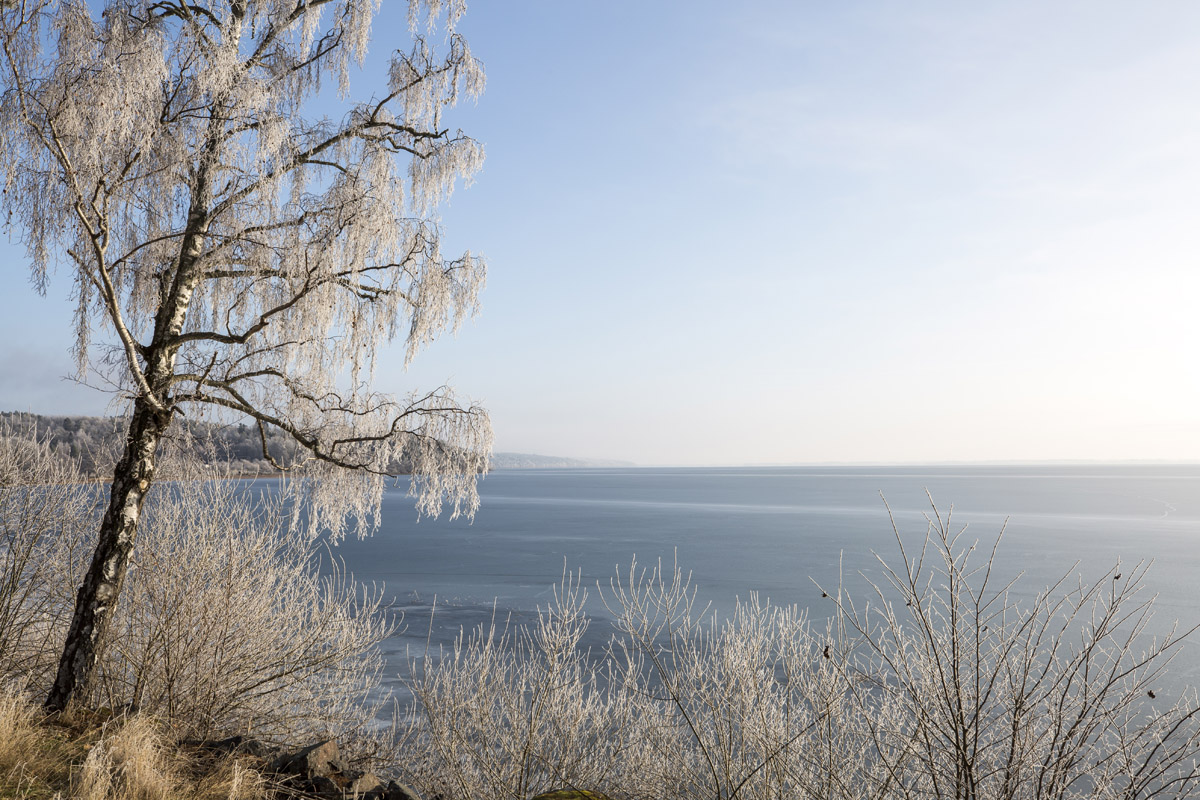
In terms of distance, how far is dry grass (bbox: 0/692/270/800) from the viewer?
3621 millimetres

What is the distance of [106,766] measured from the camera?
3.71 m

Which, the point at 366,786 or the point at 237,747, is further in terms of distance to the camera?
the point at 237,747

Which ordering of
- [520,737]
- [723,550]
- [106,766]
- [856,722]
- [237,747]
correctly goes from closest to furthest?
[106,766]
[237,747]
[520,737]
[856,722]
[723,550]

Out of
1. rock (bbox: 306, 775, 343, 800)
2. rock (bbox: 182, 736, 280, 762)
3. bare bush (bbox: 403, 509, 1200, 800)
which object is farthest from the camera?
→ rock (bbox: 182, 736, 280, 762)

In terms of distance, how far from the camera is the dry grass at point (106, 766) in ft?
11.9

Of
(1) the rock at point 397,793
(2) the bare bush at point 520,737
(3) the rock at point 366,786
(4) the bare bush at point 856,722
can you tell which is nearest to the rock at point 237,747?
(3) the rock at point 366,786

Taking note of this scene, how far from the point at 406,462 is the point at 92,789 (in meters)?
2.90

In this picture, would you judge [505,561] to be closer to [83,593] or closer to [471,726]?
[471,726]

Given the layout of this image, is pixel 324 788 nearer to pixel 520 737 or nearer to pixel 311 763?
pixel 311 763

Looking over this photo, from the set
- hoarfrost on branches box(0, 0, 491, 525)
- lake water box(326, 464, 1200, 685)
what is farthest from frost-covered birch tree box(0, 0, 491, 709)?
lake water box(326, 464, 1200, 685)

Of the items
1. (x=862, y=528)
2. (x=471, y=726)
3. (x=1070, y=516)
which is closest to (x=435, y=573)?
(x=471, y=726)

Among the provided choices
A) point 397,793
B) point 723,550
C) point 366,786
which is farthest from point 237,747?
point 723,550

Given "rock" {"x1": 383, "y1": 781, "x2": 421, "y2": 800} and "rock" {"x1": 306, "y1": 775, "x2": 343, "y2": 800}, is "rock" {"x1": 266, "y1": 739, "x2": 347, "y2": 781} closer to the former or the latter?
"rock" {"x1": 306, "y1": 775, "x2": 343, "y2": 800}

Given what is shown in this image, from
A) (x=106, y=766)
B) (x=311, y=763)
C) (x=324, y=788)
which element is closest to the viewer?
(x=106, y=766)
